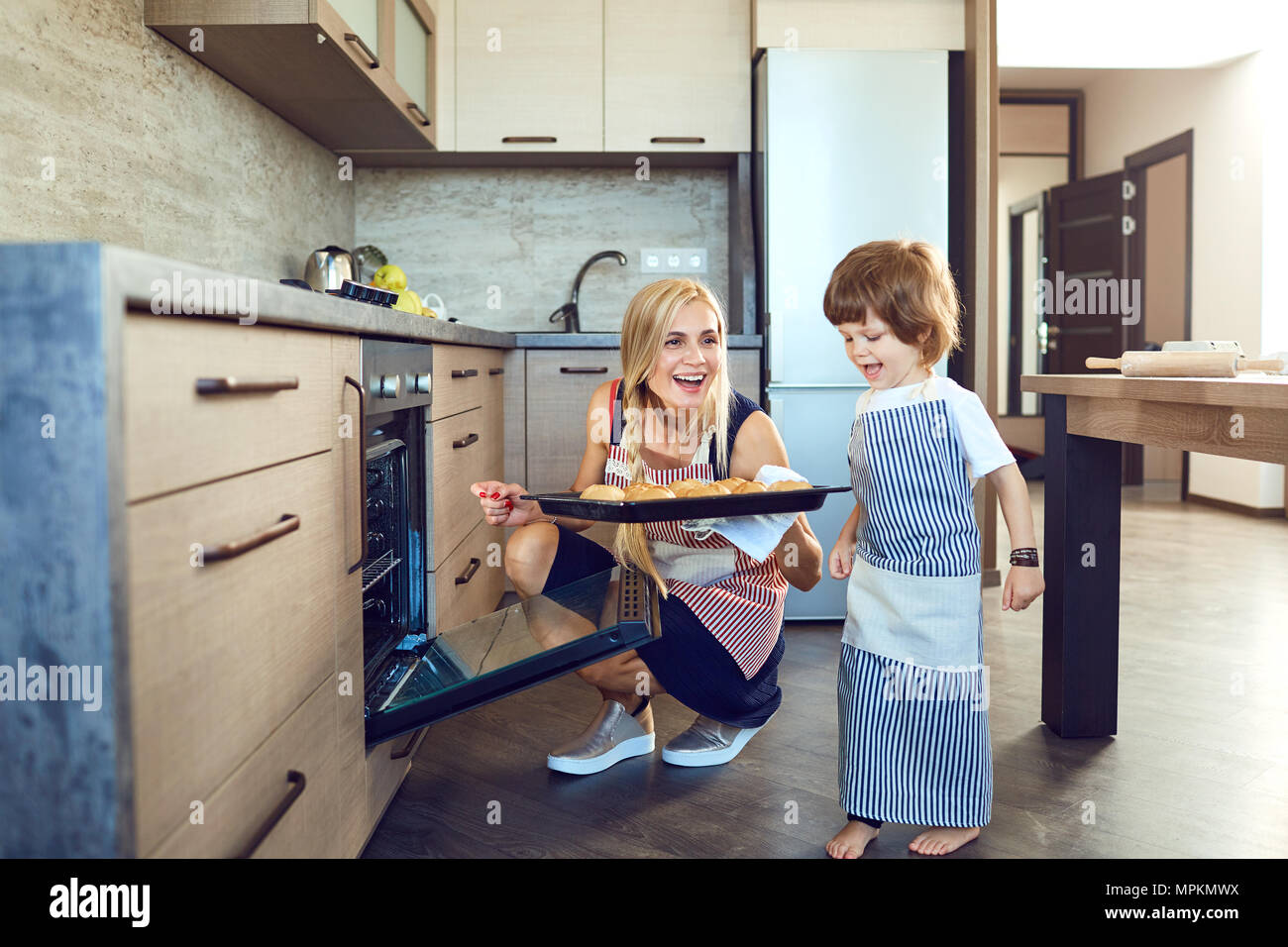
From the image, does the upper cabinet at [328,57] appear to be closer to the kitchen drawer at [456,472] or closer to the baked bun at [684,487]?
the kitchen drawer at [456,472]

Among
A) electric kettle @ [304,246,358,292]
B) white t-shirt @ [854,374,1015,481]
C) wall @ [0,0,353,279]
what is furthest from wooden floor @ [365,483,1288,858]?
electric kettle @ [304,246,358,292]

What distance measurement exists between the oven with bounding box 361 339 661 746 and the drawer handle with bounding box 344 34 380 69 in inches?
36.7

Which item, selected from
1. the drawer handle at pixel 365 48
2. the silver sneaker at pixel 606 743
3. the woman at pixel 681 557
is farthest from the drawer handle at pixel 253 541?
the drawer handle at pixel 365 48

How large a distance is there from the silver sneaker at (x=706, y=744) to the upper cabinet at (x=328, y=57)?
5.57 feet

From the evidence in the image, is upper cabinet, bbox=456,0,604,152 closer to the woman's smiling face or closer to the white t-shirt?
the woman's smiling face

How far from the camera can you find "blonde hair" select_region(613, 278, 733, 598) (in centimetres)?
187

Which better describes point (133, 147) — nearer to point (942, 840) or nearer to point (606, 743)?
point (606, 743)

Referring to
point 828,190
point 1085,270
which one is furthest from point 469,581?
point 1085,270

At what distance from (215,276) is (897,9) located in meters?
2.85

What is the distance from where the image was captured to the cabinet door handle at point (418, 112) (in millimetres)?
2918

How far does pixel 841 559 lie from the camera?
1699 mm

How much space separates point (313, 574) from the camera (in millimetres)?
1204

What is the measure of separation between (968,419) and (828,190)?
1.78 meters
